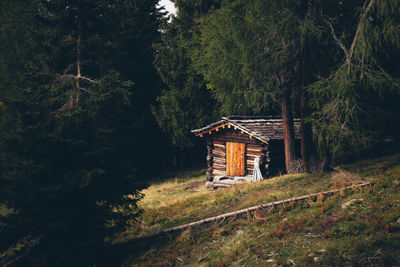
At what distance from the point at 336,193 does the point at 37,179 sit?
10141mm

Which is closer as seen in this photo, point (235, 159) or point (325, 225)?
point (325, 225)

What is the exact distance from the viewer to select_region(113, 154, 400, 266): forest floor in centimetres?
888

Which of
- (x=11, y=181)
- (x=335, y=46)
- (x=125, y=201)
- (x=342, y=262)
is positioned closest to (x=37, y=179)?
(x=11, y=181)

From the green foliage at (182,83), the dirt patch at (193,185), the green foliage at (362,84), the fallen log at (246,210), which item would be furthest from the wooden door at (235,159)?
the fallen log at (246,210)

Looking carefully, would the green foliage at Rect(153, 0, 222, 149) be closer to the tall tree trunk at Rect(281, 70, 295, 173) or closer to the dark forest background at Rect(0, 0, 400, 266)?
the dark forest background at Rect(0, 0, 400, 266)

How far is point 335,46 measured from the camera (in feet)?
56.0

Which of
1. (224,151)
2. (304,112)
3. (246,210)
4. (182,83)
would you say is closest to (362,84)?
(304,112)

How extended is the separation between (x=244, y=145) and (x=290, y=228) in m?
12.5

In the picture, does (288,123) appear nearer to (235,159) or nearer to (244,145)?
(244,145)

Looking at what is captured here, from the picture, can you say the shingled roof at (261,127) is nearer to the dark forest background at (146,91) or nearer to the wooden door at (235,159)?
the wooden door at (235,159)

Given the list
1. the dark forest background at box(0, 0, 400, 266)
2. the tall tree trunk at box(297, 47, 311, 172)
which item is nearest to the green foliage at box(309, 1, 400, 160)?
the dark forest background at box(0, 0, 400, 266)

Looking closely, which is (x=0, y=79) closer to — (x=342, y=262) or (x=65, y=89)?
(x=65, y=89)

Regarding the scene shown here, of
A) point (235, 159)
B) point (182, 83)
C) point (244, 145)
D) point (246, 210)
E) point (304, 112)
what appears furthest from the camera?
point (182, 83)

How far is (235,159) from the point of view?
2364 centimetres
